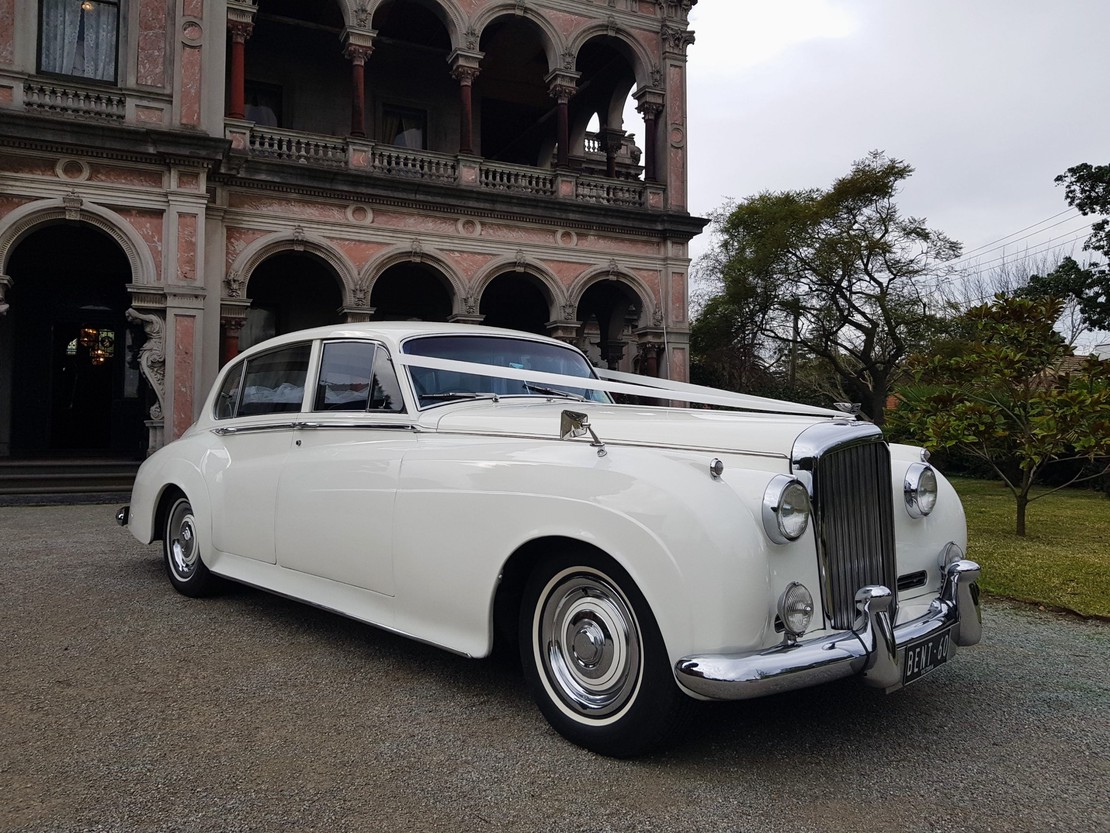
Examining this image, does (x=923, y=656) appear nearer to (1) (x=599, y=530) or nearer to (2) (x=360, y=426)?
(1) (x=599, y=530)

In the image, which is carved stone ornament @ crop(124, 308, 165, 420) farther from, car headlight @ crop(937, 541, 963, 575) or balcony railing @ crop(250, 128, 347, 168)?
car headlight @ crop(937, 541, 963, 575)

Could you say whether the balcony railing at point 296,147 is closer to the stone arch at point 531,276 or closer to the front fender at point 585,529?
the stone arch at point 531,276

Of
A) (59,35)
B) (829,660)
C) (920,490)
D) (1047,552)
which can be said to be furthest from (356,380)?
(59,35)

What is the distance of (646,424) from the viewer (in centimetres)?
285

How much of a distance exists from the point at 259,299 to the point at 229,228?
9.14ft

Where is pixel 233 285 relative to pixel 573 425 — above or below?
above

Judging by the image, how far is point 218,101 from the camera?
12.6 meters

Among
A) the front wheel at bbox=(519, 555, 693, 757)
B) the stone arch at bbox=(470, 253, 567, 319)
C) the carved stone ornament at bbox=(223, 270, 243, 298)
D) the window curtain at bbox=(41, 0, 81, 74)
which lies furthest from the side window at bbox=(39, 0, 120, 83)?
the front wheel at bbox=(519, 555, 693, 757)

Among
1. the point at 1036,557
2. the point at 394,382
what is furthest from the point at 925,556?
the point at 1036,557

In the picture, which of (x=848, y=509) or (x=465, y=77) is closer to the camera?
(x=848, y=509)

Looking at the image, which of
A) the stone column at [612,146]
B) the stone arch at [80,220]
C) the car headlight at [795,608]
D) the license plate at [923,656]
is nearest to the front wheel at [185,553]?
the car headlight at [795,608]

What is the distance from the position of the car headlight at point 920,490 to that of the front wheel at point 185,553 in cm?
390

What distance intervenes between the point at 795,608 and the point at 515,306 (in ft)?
54.7

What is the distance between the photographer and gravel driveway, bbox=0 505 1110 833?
2.23 metres
